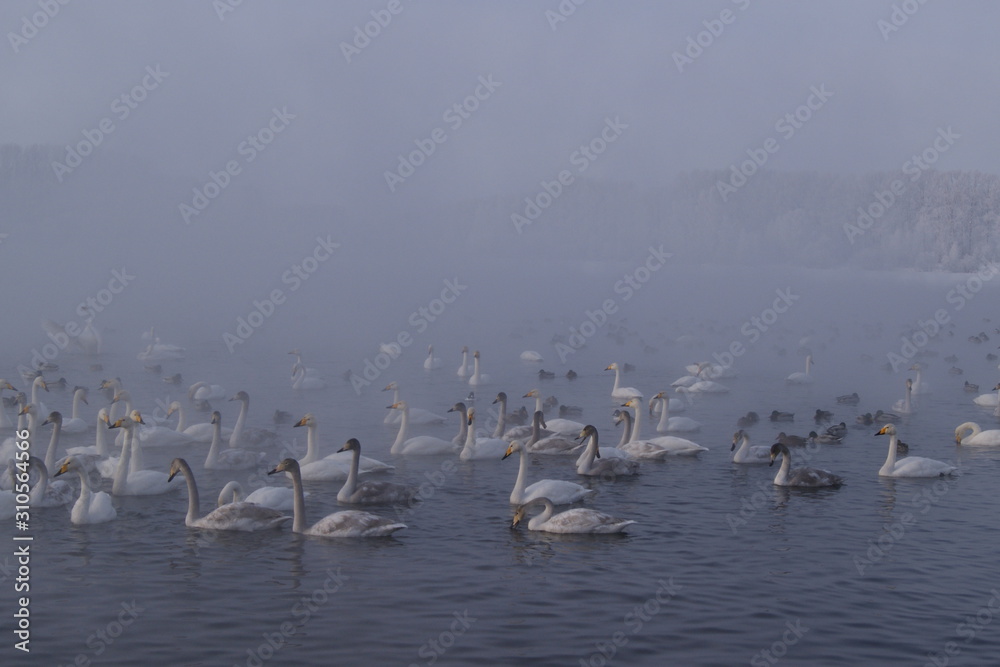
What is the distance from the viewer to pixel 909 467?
1917 centimetres

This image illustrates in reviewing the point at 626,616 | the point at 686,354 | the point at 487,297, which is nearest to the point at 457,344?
the point at 686,354

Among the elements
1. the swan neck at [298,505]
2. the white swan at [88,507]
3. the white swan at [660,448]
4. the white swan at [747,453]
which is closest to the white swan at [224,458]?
the white swan at [88,507]

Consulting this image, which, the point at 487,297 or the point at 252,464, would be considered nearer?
the point at 252,464

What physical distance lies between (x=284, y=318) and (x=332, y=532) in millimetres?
48157

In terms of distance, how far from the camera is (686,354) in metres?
43.8

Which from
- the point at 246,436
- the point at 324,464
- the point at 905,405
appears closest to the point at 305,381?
the point at 246,436

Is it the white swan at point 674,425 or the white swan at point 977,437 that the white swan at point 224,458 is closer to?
the white swan at point 674,425

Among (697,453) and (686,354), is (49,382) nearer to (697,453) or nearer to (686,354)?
(697,453)

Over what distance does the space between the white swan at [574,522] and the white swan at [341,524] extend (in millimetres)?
1938

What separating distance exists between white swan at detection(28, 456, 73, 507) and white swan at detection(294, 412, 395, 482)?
12.5ft

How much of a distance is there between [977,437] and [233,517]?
16363 mm

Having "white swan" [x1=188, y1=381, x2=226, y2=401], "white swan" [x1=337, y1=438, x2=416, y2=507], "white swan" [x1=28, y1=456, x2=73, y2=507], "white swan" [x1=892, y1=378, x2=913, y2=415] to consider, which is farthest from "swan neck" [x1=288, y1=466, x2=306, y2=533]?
"white swan" [x1=892, y1=378, x2=913, y2=415]

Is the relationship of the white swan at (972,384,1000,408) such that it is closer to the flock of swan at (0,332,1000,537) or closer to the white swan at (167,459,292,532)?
the flock of swan at (0,332,1000,537)

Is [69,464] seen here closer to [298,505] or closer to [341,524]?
[298,505]
